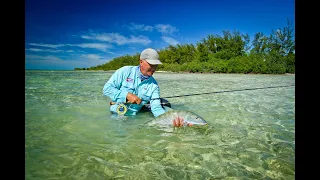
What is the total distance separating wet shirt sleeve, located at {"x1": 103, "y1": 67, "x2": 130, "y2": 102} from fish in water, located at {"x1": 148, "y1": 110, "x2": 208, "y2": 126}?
0.92 metres

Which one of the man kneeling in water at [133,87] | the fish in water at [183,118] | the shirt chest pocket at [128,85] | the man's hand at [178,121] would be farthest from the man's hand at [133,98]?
the man's hand at [178,121]

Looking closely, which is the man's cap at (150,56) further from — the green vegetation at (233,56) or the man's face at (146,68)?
the green vegetation at (233,56)

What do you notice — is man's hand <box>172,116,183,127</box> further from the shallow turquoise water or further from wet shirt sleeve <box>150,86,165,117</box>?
wet shirt sleeve <box>150,86,165,117</box>

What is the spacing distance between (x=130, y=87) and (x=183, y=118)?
4.26 feet

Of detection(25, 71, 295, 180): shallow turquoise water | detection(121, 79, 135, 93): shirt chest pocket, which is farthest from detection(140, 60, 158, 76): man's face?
detection(25, 71, 295, 180): shallow turquoise water

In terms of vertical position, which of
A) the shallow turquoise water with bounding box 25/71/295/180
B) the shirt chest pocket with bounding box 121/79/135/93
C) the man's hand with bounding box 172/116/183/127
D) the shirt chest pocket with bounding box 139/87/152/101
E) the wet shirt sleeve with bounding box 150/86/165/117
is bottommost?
the shallow turquoise water with bounding box 25/71/295/180

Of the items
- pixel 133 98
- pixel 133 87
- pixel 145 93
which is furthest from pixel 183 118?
pixel 133 87

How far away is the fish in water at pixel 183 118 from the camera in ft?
11.3

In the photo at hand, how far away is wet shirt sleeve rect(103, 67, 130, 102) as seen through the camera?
4.15m

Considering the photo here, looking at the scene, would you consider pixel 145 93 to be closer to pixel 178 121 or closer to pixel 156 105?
pixel 156 105

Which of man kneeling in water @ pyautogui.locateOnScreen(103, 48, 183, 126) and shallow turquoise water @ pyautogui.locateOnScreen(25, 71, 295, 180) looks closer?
shallow turquoise water @ pyautogui.locateOnScreen(25, 71, 295, 180)

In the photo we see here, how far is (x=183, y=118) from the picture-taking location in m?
3.46

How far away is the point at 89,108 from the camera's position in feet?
18.7
